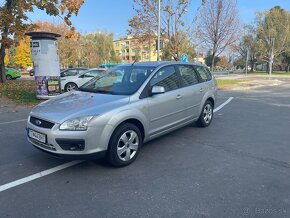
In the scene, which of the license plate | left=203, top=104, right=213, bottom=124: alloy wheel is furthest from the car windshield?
left=203, top=104, right=213, bottom=124: alloy wheel

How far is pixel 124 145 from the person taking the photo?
3.91 m

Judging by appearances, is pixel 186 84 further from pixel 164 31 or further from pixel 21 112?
pixel 164 31

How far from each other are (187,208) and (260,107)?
25.5 ft

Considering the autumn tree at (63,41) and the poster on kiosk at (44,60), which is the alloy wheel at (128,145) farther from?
the autumn tree at (63,41)

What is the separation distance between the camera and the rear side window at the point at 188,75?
17.4ft

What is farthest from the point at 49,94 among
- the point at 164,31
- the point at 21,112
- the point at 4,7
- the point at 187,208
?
the point at 164,31

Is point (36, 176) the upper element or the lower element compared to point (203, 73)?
lower

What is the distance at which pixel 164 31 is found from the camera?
2081 centimetres

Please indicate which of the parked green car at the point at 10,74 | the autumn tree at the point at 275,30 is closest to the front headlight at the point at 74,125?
the parked green car at the point at 10,74

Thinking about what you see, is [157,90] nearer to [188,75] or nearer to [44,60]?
[188,75]

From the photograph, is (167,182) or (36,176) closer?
(167,182)

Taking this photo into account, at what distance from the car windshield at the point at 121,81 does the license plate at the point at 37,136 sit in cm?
130

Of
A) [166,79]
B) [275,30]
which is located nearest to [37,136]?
[166,79]

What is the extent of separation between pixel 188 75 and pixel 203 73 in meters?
0.85
